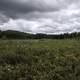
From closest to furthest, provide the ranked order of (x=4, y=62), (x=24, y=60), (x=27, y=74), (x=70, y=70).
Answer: (x=27, y=74)
(x=70, y=70)
(x=4, y=62)
(x=24, y=60)

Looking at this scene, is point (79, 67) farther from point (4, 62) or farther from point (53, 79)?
point (4, 62)

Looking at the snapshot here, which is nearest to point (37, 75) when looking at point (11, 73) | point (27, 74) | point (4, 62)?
point (27, 74)

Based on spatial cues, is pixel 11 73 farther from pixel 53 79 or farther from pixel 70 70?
pixel 70 70

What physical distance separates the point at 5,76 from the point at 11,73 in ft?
1.56

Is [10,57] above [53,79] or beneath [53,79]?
above

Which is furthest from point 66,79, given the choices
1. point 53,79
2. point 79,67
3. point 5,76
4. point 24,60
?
point 24,60

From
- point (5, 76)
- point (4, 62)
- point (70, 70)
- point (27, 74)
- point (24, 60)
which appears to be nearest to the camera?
point (5, 76)

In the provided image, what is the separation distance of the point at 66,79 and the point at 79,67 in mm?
2024

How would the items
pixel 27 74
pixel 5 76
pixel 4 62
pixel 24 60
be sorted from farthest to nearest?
pixel 24 60, pixel 4 62, pixel 27 74, pixel 5 76

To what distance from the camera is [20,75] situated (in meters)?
8.55

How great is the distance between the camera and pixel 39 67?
1016cm

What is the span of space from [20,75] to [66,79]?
83.9 inches

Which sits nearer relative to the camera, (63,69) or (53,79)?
(53,79)

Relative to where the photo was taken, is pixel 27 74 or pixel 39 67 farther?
pixel 39 67
